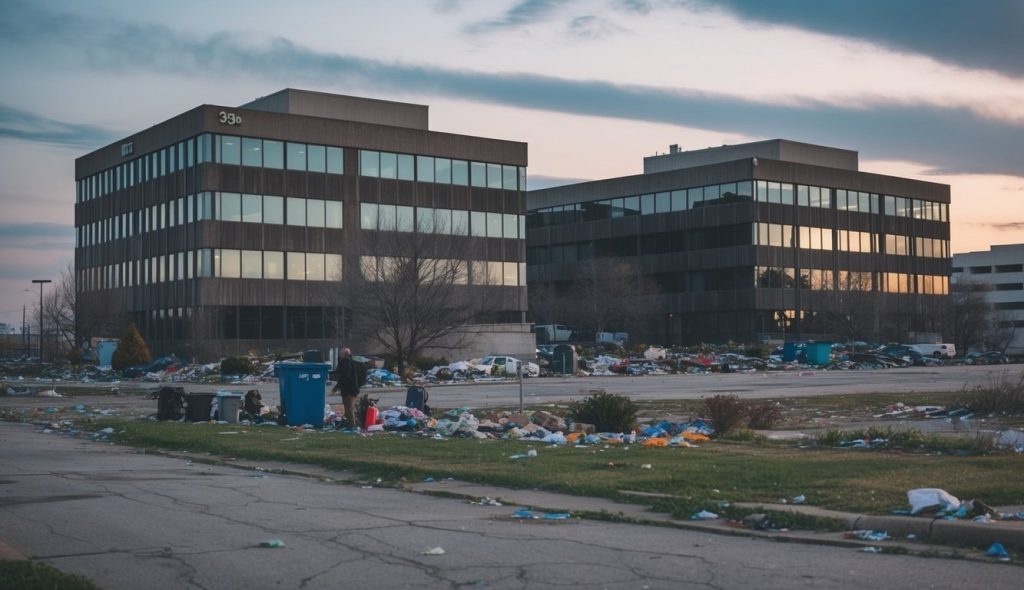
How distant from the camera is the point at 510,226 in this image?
3246 inches

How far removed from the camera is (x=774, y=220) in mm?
95438

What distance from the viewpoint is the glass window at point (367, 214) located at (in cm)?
7500

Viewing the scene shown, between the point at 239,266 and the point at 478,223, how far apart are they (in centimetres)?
1752

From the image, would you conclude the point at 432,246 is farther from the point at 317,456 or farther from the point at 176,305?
the point at 317,456

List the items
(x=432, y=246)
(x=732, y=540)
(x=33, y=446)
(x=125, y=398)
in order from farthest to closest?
(x=432, y=246) < (x=125, y=398) < (x=33, y=446) < (x=732, y=540)

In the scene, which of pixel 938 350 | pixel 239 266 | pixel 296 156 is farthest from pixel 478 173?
pixel 938 350

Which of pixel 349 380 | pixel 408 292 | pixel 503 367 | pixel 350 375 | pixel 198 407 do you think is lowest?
pixel 503 367

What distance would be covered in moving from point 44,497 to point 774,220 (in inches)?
3434

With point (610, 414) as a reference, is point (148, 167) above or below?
above

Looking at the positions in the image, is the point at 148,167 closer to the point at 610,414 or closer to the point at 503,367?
the point at 503,367

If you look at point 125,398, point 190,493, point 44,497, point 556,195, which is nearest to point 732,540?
point 190,493

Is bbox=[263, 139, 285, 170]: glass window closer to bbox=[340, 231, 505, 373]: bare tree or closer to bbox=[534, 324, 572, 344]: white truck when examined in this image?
bbox=[340, 231, 505, 373]: bare tree

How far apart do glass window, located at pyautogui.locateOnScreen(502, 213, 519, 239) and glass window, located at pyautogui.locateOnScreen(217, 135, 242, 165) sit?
20.1m

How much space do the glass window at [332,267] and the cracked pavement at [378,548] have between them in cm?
6082
